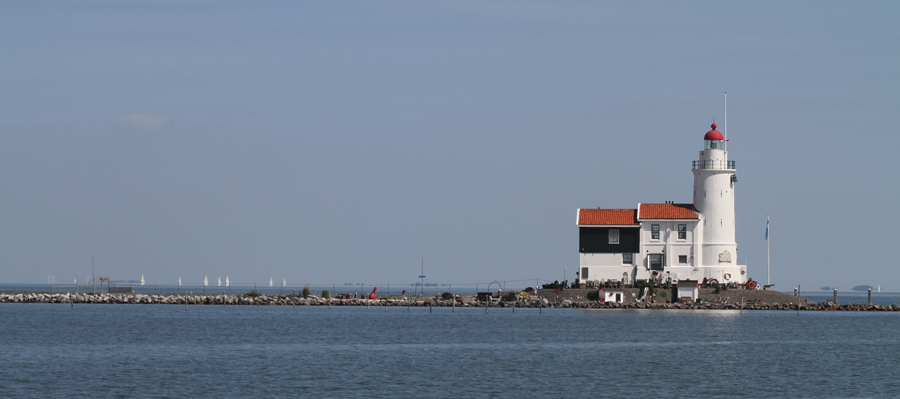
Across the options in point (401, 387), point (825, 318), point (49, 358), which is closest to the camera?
point (401, 387)

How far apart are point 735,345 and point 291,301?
4759 centimetres

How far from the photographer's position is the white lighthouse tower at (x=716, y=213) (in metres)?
80.2

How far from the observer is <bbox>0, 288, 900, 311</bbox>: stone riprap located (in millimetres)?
79688

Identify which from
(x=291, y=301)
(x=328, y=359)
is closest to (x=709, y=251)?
(x=291, y=301)

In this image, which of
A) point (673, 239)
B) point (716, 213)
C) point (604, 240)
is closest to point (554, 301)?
point (604, 240)

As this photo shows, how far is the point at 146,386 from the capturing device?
120ft

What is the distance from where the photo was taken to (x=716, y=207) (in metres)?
80.7

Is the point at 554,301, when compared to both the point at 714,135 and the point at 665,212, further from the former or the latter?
the point at 714,135

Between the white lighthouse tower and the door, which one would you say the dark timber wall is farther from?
the white lighthouse tower

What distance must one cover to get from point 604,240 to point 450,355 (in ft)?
116

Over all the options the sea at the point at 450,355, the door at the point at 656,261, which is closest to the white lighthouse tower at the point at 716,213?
the door at the point at 656,261

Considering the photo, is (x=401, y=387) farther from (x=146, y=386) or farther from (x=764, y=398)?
(x=764, y=398)

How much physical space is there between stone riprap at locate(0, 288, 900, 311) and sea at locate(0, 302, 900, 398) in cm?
369

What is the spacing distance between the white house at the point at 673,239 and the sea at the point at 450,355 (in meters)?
5.57
